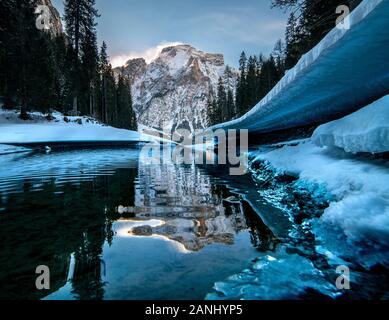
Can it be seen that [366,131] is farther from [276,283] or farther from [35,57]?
[35,57]

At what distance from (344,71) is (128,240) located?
15.6 feet

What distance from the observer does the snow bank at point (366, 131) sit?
3.77 meters

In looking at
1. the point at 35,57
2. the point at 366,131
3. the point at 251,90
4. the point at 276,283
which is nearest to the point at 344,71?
the point at 366,131

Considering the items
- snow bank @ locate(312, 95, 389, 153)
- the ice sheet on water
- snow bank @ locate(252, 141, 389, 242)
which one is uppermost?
snow bank @ locate(312, 95, 389, 153)

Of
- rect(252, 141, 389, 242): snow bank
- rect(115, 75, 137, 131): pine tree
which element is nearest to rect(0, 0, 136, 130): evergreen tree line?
rect(252, 141, 389, 242): snow bank

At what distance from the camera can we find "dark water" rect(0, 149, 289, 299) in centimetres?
231

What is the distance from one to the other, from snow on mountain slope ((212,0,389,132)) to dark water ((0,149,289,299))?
2.64 m

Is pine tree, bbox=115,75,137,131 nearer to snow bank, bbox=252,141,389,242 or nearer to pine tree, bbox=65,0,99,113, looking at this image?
pine tree, bbox=65,0,99,113

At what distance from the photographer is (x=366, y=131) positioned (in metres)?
4.02

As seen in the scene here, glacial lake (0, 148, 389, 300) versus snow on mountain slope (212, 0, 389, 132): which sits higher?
snow on mountain slope (212, 0, 389, 132)

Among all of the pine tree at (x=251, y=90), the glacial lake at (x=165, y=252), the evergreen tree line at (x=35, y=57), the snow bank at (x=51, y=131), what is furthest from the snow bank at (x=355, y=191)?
the pine tree at (x=251, y=90)
